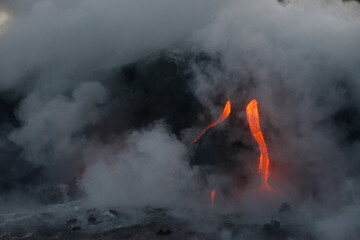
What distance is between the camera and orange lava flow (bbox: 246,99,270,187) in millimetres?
18708

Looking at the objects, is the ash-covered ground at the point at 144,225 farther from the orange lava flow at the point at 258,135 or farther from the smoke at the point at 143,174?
the orange lava flow at the point at 258,135

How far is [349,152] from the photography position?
18609 mm

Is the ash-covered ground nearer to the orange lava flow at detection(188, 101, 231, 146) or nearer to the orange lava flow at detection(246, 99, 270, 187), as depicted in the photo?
the orange lava flow at detection(246, 99, 270, 187)

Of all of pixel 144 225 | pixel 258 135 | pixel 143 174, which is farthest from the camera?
pixel 258 135

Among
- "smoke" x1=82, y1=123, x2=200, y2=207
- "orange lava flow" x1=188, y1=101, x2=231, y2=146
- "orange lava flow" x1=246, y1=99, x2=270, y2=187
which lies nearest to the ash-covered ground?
"smoke" x1=82, y1=123, x2=200, y2=207

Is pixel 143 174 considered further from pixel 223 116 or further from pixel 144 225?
pixel 223 116

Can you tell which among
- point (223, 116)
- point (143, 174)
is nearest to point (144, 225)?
point (143, 174)

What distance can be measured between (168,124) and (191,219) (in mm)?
7428

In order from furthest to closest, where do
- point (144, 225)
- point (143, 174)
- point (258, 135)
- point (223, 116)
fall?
point (223, 116) → point (258, 135) → point (143, 174) → point (144, 225)

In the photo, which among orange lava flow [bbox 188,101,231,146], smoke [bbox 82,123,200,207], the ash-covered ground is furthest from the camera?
orange lava flow [bbox 188,101,231,146]

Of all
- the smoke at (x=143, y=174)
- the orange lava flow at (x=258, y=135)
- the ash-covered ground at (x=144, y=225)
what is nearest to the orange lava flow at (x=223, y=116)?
the orange lava flow at (x=258, y=135)

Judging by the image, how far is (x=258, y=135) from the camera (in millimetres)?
19922

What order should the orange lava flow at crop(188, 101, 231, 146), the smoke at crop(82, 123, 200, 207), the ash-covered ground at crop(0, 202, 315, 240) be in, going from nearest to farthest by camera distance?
1. the ash-covered ground at crop(0, 202, 315, 240)
2. the smoke at crop(82, 123, 200, 207)
3. the orange lava flow at crop(188, 101, 231, 146)

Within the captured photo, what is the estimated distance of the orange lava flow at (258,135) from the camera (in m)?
18.7
